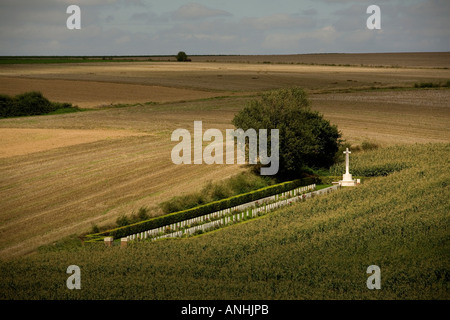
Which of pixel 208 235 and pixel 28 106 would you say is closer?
pixel 208 235

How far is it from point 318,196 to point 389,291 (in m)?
22.2

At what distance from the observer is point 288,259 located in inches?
1169

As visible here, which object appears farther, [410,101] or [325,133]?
[410,101]

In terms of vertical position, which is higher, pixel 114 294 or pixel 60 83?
pixel 60 83

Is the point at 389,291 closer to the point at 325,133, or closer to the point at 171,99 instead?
the point at 325,133

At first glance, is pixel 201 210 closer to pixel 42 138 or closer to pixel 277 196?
pixel 277 196

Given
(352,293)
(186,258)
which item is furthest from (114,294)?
(352,293)

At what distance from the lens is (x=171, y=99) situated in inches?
3967

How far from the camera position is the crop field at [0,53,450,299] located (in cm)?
2633

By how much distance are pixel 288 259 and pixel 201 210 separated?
1526cm

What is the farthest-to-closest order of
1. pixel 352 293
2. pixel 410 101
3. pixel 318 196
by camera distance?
1. pixel 410 101
2. pixel 318 196
3. pixel 352 293

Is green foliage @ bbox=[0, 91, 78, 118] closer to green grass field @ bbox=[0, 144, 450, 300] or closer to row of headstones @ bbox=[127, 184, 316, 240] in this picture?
row of headstones @ bbox=[127, 184, 316, 240]

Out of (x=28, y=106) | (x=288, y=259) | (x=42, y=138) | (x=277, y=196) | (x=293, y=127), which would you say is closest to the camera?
(x=288, y=259)

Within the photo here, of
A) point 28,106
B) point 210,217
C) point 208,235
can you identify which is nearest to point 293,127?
point 210,217
